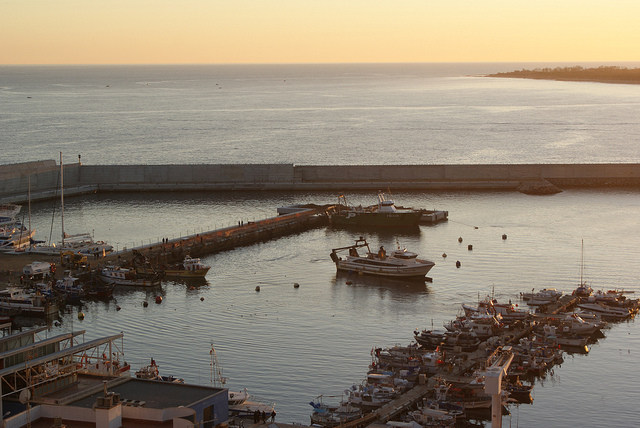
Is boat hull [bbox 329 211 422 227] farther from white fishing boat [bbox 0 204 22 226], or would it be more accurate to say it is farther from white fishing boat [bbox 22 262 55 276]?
white fishing boat [bbox 22 262 55 276]

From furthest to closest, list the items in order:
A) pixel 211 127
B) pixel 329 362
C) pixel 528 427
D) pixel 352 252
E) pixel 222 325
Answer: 1. pixel 211 127
2. pixel 352 252
3. pixel 222 325
4. pixel 329 362
5. pixel 528 427

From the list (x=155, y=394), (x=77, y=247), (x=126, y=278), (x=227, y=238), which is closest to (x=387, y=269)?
(x=227, y=238)

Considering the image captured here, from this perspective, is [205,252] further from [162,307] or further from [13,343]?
[13,343]

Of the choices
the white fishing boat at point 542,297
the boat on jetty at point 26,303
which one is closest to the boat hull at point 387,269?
the white fishing boat at point 542,297

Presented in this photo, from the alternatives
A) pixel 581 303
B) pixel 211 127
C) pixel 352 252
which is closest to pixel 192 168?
pixel 352 252

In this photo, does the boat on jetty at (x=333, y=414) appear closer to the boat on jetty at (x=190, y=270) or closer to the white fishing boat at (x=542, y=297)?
the white fishing boat at (x=542, y=297)

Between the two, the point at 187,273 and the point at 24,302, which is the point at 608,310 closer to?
the point at 187,273

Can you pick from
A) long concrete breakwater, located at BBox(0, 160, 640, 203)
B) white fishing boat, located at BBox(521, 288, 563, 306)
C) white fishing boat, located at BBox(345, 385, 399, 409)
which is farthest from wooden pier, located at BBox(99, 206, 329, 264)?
white fishing boat, located at BBox(345, 385, 399, 409)
